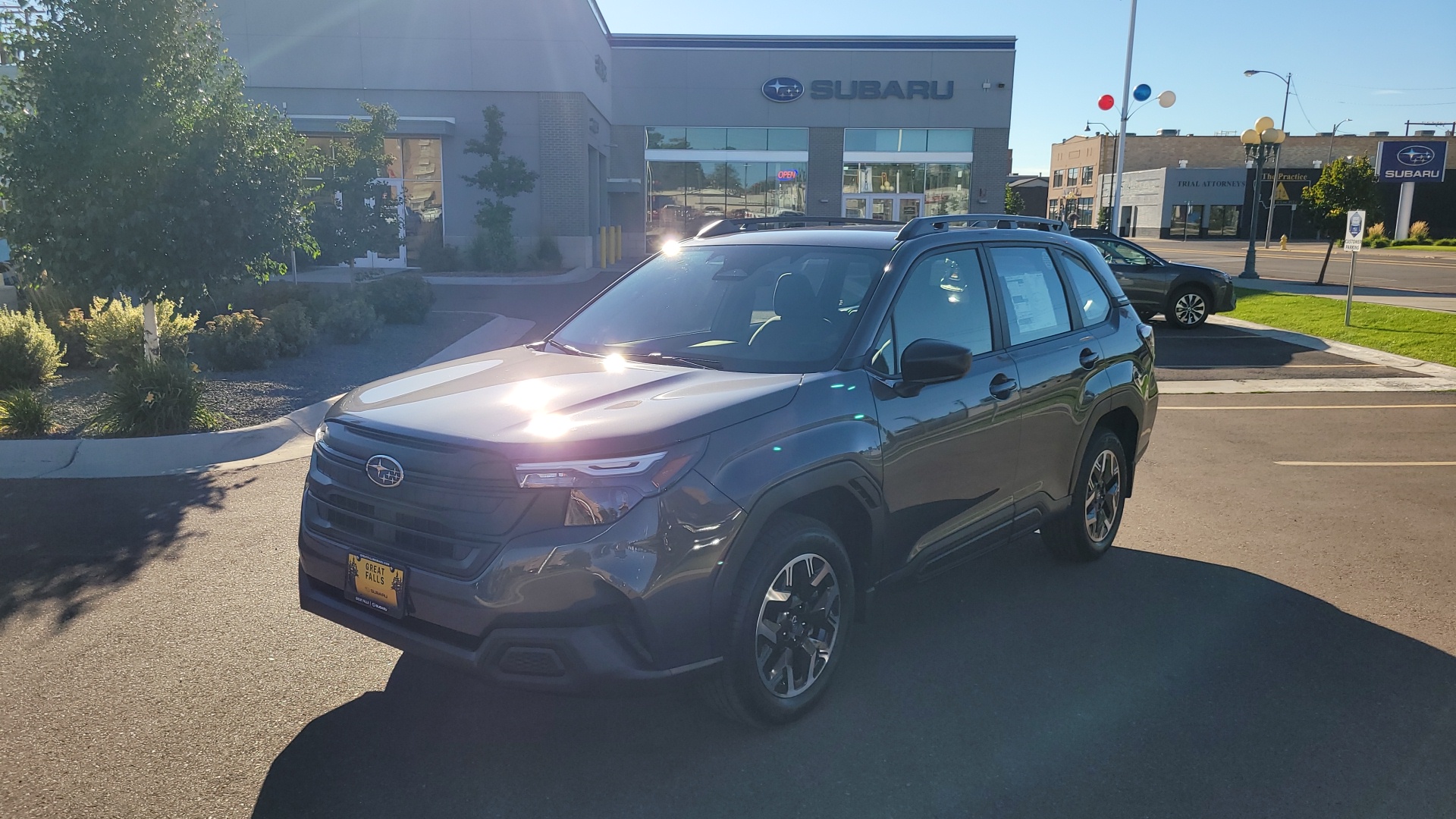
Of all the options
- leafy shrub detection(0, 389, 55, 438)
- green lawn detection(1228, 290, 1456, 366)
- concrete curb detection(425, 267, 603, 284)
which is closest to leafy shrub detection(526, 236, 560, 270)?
concrete curb detection(425, 267, 603, 284)

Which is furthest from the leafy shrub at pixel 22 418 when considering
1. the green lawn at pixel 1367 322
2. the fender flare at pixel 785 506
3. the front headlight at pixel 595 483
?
the green lawn at pixel 1367 322

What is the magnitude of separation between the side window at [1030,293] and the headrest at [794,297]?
107cm

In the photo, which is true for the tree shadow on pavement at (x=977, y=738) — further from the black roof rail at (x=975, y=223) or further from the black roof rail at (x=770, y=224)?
the black roof rail at (x=770, y=224)

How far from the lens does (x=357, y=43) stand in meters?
31.2

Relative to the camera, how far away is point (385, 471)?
350cm

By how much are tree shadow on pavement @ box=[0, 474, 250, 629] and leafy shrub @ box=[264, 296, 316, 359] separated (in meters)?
4.76

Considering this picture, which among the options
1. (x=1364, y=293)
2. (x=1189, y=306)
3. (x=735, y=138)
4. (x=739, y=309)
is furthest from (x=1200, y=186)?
(x=739, y=309)

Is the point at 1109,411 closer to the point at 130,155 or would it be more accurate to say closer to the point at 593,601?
the point at 593,601

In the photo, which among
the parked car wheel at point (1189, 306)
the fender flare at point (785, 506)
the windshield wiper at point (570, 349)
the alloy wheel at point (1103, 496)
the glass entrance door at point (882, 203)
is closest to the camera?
the fender flare at point (785, 506)

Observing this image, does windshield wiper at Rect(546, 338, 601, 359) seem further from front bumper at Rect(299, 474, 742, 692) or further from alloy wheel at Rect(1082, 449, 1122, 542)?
alloy wheel at Rect(1082, 449, 1122, 542)

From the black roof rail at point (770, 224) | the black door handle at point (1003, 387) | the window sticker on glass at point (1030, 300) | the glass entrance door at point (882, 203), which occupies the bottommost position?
the black door handle at point (1003, 387)

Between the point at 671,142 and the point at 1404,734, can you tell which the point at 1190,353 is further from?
the point at 671,142

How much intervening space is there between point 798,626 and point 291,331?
33.0ft

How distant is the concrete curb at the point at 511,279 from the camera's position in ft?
86.4
